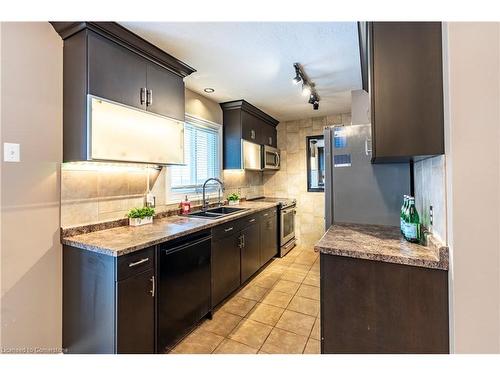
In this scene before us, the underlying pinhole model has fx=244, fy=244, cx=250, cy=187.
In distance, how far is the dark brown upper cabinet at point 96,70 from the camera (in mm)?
1613

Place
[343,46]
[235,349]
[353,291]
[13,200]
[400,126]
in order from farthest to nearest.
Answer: [343,46]
[235,349]
[13,200]
[353,291]
[400,126]

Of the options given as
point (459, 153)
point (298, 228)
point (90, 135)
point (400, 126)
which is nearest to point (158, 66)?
point (90, 135)

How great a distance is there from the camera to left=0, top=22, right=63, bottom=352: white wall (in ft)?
4.77

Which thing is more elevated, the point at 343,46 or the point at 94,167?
the point at 343,46

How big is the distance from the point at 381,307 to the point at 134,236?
1.60 meters

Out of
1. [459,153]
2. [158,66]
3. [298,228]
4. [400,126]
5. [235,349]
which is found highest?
[158,66]

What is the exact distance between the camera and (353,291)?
52.9 inches

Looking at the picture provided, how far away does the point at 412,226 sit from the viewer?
4.77 feet

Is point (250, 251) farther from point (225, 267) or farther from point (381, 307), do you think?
point (381, 307)

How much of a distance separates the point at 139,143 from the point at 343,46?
184 centimetres

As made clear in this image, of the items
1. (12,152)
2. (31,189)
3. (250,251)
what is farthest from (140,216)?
(250,251)

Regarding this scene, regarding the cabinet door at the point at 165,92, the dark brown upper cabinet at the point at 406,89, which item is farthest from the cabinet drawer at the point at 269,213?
the dark brown upper cabinet at the point at 406,89

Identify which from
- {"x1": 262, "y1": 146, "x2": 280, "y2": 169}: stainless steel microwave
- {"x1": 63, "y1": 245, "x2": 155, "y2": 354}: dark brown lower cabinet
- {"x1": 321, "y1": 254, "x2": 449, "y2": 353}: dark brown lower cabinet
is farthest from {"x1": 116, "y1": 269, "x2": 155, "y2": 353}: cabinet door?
{"x1": 262, "y1": 146, "x2": 280, "y2": 169}: stainless steel microwave
